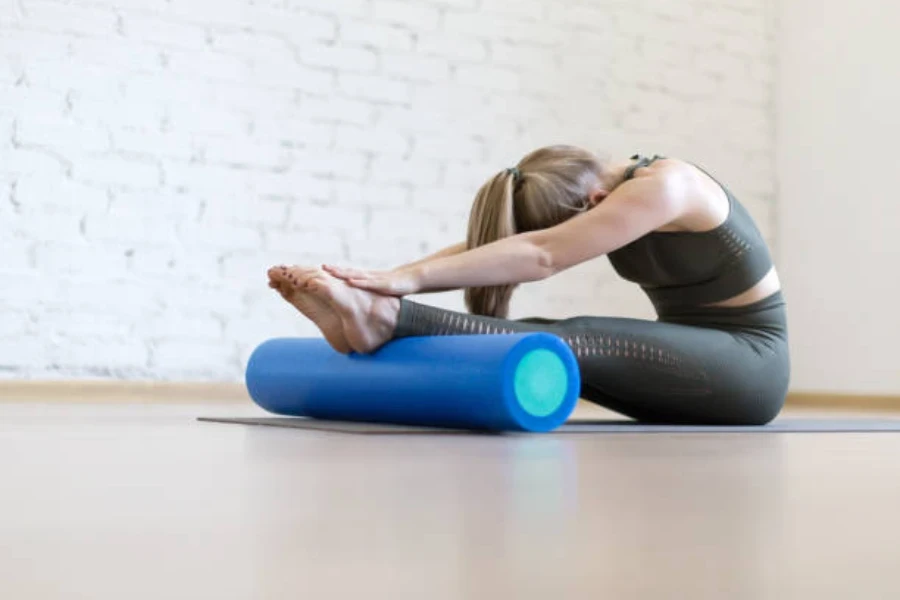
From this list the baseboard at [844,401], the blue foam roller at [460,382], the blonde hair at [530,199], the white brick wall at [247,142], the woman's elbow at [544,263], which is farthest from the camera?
the baseboard at [844,401]

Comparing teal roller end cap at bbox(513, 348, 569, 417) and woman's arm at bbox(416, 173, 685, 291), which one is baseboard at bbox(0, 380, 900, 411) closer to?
woman's arm at bbox(416, 173, 685, 291)

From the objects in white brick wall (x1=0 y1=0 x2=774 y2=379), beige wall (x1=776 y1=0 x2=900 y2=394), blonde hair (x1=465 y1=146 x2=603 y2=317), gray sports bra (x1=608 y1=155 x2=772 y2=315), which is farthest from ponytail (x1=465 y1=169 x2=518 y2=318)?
beige wall (x1=776 y1=0 x2=900 y2=394)

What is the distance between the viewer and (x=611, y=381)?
8.44ft

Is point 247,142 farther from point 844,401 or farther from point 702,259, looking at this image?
point 844,401

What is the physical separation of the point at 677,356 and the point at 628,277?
0.33m

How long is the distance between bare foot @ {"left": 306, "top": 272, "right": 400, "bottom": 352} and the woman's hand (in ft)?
0.06

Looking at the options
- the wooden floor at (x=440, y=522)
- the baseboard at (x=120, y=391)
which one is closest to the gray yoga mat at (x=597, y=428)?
the wooden floor at (x=440, y=522)

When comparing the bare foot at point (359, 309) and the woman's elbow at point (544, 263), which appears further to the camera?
the woman's elbow at point (544, 263)

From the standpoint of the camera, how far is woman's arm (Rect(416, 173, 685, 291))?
7.97 feet

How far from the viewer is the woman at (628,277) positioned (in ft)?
8.00

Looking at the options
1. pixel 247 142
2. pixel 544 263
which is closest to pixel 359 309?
pixel 544 263

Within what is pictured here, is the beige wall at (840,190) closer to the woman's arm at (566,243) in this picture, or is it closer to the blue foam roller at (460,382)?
the woman's arm at (566,243)

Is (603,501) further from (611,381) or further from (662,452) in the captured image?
(611,381)

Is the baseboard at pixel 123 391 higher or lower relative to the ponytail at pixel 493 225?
lower
